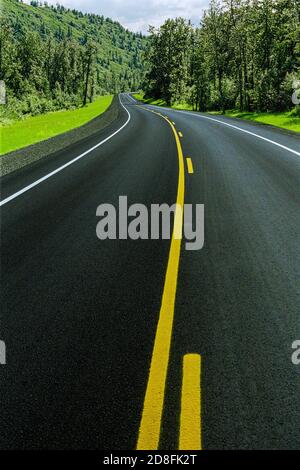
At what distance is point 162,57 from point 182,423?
94.5 m

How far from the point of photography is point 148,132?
22781mm

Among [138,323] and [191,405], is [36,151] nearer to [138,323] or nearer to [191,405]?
[138,323]

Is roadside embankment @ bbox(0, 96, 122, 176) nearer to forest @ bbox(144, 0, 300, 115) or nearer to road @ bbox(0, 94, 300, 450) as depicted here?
road @ bbox(0, 94, 300, 450)

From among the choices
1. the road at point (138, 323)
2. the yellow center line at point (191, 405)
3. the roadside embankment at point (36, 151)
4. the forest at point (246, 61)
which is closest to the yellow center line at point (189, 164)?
the road at point (138, 323)

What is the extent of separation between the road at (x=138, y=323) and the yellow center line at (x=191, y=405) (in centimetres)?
5

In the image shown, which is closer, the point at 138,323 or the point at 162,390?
the point at 162,390

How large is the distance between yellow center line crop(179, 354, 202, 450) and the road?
0.16 ft

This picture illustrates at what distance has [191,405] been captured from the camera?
10.1ft

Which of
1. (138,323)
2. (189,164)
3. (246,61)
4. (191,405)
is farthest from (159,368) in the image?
(246,61)

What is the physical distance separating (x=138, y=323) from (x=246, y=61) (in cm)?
5199

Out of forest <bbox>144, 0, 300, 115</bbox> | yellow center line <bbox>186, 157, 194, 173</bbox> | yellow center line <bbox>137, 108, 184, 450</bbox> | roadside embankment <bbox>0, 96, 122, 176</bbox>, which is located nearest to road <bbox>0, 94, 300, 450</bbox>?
yellow center line <bbox>137, 108, 184, 450</bbox>

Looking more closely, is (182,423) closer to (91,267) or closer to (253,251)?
(91,267)

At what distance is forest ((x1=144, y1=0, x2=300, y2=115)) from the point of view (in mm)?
36500

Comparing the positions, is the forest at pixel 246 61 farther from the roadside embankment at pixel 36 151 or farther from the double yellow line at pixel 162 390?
the double yellow line at pixel 162 390
